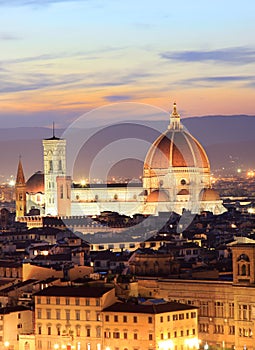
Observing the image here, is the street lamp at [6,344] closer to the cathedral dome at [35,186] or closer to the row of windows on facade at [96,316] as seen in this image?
the row of windows on facade at [96,316]

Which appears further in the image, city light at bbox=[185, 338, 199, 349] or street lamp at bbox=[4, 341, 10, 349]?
street lamp at bbox=[4, 341, 10, 349]

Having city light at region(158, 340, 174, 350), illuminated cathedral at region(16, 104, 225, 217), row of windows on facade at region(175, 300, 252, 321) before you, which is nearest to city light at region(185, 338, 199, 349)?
city light at region(158, 340, 174, 350)

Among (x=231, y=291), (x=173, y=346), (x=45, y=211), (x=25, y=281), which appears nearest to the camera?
(x=173, y=346)

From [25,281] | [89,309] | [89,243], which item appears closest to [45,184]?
[89,243]

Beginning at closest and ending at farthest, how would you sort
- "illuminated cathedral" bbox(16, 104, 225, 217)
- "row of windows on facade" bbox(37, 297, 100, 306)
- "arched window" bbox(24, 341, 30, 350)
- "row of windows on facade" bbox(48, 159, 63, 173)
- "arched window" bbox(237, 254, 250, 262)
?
"row of windows on facade" bbox(37, 297, 100, 306)
"arched window" bbox(24, 341, 30, 350)
"arched window" bbox(237, 254, 250, 262)
"illuminated cathedral" bbox(16, 104, 225, 217)
"row of windows on facade" bbox(48, 159, 63, 173)

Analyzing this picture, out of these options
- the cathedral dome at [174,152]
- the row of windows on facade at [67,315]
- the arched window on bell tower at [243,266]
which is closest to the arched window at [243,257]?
the arched window on bell tower at [243,266]

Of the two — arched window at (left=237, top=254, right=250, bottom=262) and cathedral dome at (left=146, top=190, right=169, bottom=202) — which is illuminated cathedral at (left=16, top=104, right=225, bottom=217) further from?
arched window at (left=237, top=254, right=250, bottom=262)

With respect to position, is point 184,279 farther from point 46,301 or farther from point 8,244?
point 8,244

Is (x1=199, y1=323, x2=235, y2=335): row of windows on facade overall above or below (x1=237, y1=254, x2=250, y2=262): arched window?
below
